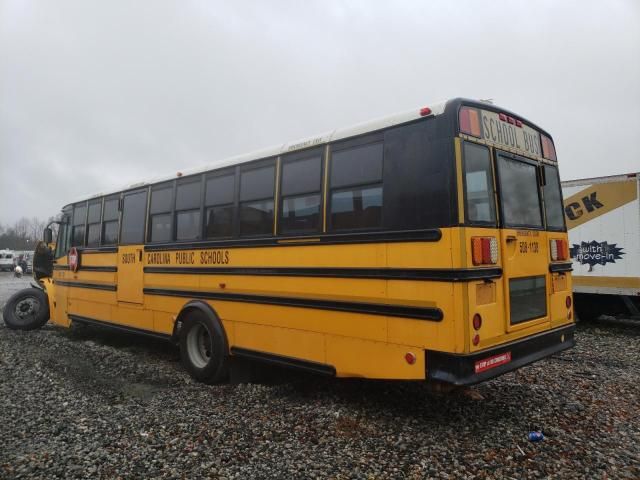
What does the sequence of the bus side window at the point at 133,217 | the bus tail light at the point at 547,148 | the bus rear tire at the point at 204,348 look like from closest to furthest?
the bus tail light at the point at 547,148
the bus rear tire at the point at 204,348
the bus side window at the point at 133,217

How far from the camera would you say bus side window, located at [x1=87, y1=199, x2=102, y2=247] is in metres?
8.17

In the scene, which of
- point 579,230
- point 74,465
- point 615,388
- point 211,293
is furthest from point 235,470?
point 579,230

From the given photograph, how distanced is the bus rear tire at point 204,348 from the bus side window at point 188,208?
106cm

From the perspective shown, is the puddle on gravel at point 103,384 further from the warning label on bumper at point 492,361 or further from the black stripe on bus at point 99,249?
the warning label on bumper at point 492,361

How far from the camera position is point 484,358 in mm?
3730

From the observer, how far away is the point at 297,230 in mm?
4801

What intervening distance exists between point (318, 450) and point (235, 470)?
2.23ft

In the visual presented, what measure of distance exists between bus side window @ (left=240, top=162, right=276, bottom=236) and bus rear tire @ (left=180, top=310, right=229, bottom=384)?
1257mm

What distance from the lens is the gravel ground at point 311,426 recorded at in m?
3.49

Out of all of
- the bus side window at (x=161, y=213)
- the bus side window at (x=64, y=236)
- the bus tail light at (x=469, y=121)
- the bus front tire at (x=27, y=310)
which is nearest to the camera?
the bus tail light at (x=469, y=121)

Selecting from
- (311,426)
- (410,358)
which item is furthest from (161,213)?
(410,358)

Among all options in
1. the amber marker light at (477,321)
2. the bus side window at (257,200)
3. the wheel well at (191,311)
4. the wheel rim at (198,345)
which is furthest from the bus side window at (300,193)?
the wheel rim at (198,345)

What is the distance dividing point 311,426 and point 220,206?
9.36 ft

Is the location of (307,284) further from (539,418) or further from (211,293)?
(539,418)
